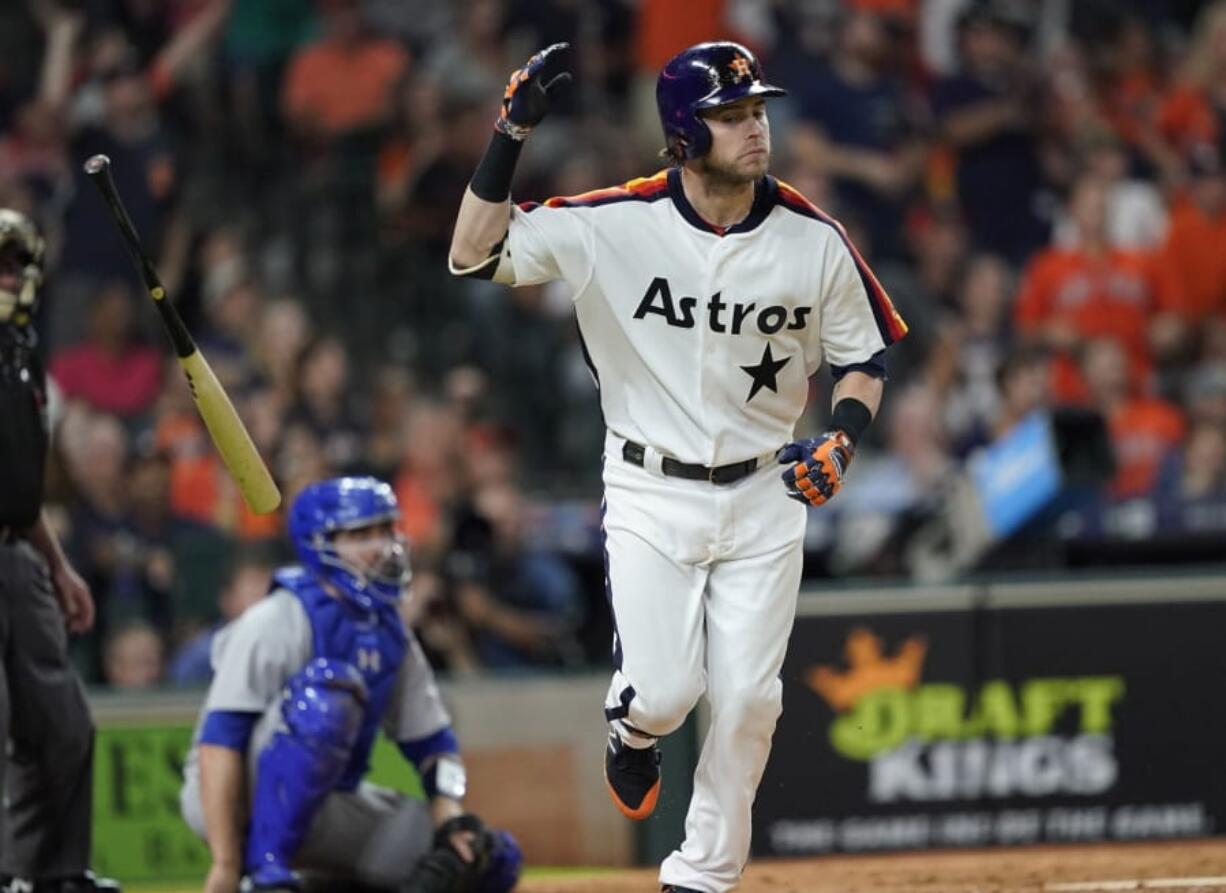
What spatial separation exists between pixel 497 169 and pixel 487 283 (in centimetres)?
661

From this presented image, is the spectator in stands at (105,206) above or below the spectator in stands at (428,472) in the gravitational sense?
above

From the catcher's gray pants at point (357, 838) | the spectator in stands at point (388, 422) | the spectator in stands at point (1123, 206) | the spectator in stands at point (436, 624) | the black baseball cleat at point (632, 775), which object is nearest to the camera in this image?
the black baseball cleat at point (632, 775)

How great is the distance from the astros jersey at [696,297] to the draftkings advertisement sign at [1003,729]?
3443 millimetres

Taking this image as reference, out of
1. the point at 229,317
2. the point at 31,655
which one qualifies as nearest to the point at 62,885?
the point at 31,655

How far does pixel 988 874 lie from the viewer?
8289 millimetres

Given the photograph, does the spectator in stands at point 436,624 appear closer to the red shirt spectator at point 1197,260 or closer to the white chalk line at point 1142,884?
→ the white chalk line at point 1142,884

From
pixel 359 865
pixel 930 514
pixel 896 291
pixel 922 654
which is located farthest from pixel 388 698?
pixel 896 291

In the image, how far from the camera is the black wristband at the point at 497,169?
6262 mm

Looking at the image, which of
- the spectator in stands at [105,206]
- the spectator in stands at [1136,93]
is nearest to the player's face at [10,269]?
the spectator in stands at [105,206]

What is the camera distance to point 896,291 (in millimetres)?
12617

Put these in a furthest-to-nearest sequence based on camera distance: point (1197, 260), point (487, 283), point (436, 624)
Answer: point (1197, 260) < point (487, 283) < point (436, 624)

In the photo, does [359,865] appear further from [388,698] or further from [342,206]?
[342,206]

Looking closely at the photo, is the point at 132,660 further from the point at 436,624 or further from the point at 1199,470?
the point at 1199,470

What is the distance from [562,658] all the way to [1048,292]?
3.62 metres
